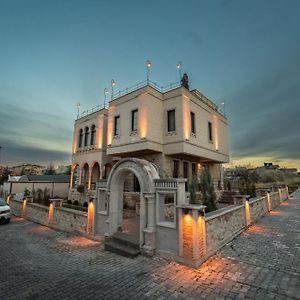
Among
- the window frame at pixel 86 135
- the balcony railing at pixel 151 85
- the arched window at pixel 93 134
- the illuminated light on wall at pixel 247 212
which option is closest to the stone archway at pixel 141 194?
the illuminated light on wall at pixel 247 212

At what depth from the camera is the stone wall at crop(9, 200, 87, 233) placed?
10.1 metres

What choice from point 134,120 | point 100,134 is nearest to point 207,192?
point 134,120

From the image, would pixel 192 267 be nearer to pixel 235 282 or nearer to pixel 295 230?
pixel 235 282

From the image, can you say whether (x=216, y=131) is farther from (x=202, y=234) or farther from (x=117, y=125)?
(x=202, y=234)

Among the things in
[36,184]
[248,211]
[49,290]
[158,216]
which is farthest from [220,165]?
[36,184]

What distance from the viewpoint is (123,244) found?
797cm

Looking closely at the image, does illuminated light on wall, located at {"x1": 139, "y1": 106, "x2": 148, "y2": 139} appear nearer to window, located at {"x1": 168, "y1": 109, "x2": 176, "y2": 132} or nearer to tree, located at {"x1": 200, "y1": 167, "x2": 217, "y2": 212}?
window, located at {"x1": 168, "y1": 109, "x2": 176, "y2": 132}

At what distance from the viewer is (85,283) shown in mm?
5203

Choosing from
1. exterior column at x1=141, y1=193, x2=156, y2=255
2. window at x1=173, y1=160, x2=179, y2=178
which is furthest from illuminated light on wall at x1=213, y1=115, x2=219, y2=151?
exterior column at x1=141, y1=193, x2=156, y2=255

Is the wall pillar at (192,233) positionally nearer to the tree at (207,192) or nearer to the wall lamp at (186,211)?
the wall lamp at (186,211)

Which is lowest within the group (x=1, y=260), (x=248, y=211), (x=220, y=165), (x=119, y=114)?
(x=1, y=260)

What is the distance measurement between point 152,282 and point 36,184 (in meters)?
25.2

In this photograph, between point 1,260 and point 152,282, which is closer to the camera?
point 152,282

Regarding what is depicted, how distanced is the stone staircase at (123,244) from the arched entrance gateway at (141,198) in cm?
28
